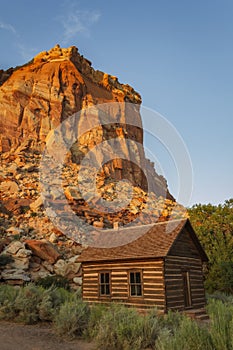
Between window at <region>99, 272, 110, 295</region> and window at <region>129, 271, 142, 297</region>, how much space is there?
1.39 meters

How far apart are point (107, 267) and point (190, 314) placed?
4.28m

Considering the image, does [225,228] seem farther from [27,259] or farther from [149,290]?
[27,259]

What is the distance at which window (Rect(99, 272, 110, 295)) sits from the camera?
1509 centimetres

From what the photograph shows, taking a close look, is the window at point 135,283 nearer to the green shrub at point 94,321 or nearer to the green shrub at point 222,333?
the green shrub at point 94,321

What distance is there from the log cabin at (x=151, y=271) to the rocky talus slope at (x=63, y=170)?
7209 millimetres

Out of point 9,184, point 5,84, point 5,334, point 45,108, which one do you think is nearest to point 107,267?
point 5,334

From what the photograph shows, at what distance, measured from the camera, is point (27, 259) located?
77.8 ft

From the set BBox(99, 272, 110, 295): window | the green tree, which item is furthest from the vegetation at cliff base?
the green tree

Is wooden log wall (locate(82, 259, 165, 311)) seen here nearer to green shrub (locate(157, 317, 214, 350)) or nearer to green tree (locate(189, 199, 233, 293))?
green shrub (locate(157, 317, 214, 350))

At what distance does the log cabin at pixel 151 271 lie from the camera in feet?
44.1

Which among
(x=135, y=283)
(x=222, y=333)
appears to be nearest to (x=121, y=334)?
(x=222, y=333)

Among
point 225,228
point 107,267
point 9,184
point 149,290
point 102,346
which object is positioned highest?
point 9,184

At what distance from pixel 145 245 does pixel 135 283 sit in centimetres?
175

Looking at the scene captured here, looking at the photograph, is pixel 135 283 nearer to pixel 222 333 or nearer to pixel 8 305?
pixel 8 305
